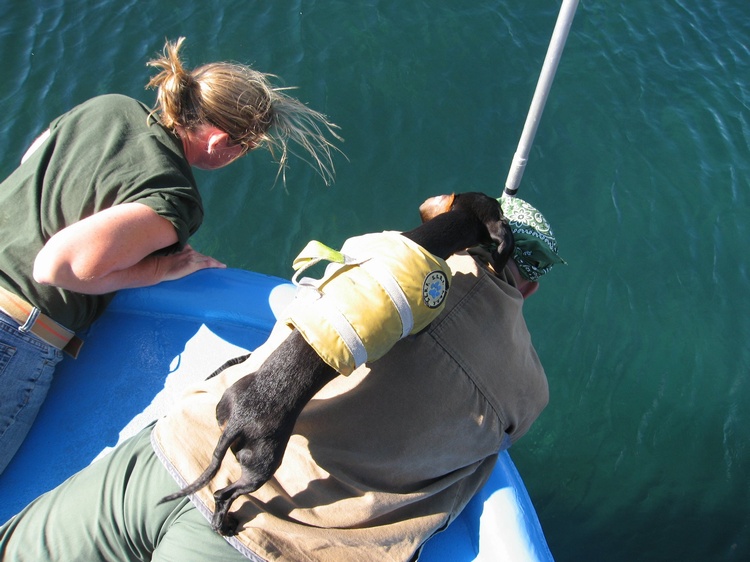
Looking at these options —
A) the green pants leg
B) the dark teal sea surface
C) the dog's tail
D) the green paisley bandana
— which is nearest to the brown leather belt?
the green pants leg

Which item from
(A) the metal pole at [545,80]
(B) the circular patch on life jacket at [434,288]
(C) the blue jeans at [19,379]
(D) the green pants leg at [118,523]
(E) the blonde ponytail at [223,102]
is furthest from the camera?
(A) the metal pole at [545,80]

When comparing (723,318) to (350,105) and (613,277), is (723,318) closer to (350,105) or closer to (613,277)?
(613,277)

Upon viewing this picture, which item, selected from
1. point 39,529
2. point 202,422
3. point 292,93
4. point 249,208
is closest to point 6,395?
point 39,529

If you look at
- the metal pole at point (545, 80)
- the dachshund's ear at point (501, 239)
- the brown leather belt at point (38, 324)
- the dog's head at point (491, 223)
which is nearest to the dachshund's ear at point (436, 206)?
the dog's head at point (491, 223)

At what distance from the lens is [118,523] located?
2.01 metres

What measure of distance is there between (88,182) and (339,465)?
1.39m

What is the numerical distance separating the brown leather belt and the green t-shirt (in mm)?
33

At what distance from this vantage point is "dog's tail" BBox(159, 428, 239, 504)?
1644 mm

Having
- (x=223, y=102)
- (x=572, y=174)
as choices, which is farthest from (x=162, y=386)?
(x=572, y=174)

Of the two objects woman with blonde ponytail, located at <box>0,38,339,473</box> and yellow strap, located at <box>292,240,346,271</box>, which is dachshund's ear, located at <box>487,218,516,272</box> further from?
woman with blonde ponytail, located at <box>0,38,339,473</box>

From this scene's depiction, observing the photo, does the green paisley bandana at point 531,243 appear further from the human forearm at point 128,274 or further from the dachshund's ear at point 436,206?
the human forearm at point 128,274

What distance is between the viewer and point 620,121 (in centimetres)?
607

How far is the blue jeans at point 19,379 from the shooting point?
101 inches

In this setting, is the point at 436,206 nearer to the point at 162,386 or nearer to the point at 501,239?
the point at 501,239
